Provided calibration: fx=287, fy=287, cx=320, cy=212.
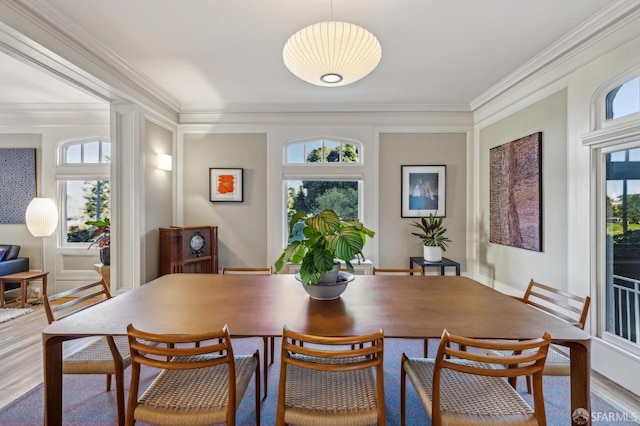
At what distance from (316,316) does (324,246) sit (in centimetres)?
36

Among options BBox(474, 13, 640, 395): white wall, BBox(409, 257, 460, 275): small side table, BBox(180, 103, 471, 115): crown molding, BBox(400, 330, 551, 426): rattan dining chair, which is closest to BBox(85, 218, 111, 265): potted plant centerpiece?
BBox(180, 103, 471, 115): crown molding

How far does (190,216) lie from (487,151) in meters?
4.08

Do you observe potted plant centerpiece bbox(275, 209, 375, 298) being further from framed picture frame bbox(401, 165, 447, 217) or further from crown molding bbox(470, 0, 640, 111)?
framed picture frame bbox(401, 165, 447, 217)

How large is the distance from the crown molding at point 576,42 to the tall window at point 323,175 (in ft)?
6.14

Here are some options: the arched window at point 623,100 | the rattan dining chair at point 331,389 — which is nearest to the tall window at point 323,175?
the arched window at point 623,100

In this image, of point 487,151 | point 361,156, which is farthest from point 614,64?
point 361,156

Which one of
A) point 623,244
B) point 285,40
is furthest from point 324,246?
point 623,244

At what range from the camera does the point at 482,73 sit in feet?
9.82

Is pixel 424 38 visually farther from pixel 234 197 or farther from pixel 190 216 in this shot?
pixel 190 216

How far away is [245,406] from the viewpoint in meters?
1.85

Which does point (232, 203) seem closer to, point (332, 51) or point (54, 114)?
point (54, 114)

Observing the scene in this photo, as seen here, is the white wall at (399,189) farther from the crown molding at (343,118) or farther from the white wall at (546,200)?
the white wall at (546,200)

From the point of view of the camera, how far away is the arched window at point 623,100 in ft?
6.59

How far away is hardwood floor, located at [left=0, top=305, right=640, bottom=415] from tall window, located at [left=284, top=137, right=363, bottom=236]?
9.18ft
